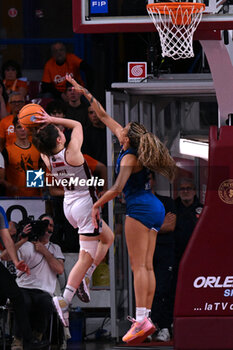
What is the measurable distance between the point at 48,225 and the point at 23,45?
4.56 meters

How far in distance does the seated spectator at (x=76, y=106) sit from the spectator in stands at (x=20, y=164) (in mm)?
584

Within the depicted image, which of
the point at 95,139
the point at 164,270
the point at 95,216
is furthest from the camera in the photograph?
the point at 95,139

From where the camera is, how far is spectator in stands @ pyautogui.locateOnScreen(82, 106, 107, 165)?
9117 millimetres

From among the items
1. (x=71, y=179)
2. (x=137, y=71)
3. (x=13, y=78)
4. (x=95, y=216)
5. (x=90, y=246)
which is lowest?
(x=90, y=246)

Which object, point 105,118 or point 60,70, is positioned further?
point 60,70

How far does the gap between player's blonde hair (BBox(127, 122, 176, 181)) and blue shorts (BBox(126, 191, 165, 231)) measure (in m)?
0.28

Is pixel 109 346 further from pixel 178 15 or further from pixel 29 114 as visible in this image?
pixel 178 15

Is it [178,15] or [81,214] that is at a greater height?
[178,15]

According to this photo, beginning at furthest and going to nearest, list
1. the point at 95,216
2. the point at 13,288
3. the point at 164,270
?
the point at 13,288 < the point at 164,270 < the point at 95,216

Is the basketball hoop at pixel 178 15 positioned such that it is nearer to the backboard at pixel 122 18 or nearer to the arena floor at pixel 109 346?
the backboard at pixel 122 18

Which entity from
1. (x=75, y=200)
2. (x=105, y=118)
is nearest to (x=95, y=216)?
(x=75, y=200)

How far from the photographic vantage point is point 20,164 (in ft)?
30.6

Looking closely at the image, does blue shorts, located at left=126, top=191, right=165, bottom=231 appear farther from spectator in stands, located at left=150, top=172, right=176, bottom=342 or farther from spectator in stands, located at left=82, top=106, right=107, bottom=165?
spectator in stands, located at left=82, top=106, right=107, bottom=165

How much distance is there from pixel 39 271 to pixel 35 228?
17.9 inches
